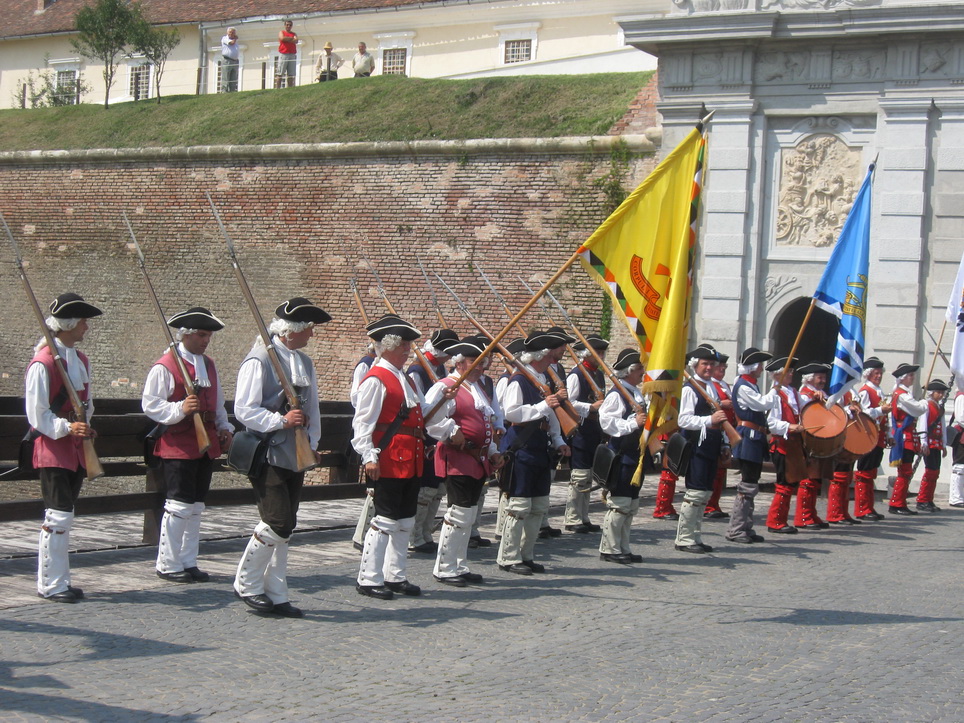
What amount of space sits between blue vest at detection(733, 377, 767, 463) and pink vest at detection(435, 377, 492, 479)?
3.80 m

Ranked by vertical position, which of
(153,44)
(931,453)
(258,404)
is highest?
(153,44)

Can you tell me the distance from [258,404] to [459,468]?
1923mm

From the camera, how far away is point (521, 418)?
9.84m

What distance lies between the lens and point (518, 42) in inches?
1282

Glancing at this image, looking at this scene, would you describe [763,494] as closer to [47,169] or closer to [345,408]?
[345,408]

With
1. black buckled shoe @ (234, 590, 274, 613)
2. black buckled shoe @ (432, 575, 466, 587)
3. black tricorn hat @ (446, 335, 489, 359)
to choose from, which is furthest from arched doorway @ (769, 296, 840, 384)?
black buckled shoe @ (234, 590, 274, 613)

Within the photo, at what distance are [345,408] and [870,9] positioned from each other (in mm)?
9915

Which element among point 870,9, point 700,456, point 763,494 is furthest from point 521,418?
point 870,9

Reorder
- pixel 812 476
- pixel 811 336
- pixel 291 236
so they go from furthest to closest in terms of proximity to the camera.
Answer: pixel 291 236 → pixel 811 336 → pixel 812 476

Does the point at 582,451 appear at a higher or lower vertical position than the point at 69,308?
lower

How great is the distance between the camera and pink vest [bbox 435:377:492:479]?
924 cm

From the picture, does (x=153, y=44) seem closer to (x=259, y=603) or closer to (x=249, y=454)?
(x=249, y=454)

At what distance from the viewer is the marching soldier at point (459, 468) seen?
29.9 ft

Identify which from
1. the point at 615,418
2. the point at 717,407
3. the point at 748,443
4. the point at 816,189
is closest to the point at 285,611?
the point at 615,418
